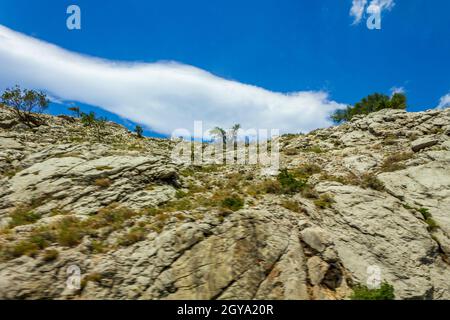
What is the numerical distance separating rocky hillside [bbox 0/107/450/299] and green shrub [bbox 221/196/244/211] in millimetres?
113

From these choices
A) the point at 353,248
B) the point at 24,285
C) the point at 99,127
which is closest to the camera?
the point at 24,285

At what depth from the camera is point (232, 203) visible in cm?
2008

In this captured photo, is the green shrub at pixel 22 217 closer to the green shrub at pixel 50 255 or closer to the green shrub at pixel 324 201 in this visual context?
the green shrub at pixel 50 255

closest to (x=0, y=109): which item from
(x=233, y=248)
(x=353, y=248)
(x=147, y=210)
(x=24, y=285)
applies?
(x=147, y=210)

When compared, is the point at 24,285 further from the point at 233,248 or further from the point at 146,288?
the point at 233,248

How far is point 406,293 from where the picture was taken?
48.2ft

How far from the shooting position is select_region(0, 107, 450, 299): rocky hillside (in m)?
13.7

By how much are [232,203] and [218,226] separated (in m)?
3.18

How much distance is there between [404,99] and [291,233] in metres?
56.1

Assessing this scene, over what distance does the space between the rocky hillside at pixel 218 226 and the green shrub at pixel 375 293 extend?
22.1 inches

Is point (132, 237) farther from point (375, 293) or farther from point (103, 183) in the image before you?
point (375, 293)

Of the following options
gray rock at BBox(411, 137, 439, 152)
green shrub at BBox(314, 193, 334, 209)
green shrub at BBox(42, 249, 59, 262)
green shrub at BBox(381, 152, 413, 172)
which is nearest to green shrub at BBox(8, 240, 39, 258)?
green shrub at BBox(42, 249, 59, 262)

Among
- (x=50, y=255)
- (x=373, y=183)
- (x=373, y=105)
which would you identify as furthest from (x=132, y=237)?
(x=373, y=105)

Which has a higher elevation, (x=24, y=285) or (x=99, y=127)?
(x=99, y=127)
